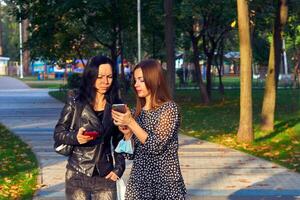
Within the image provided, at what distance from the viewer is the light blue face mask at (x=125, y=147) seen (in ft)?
15.4

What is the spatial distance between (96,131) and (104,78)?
0.36 meters

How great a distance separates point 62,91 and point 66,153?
124 ft

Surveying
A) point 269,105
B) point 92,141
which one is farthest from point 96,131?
point 269,105

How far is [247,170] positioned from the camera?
444 inches

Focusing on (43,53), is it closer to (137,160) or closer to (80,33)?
(80,33)

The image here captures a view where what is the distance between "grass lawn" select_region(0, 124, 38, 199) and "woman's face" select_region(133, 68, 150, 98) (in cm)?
464

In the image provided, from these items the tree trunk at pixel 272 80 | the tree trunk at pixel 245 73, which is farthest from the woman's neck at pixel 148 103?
the tree trunk at pixel 272 80

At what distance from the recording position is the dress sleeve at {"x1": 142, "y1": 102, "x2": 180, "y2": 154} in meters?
4.51

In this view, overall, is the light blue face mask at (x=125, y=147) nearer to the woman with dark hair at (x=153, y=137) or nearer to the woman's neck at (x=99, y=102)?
the woman with dark hair at (x=153, y=137)

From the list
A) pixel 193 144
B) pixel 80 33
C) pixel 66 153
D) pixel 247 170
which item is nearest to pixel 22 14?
pixel 80 33

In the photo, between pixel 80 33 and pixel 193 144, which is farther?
pixel 80 33

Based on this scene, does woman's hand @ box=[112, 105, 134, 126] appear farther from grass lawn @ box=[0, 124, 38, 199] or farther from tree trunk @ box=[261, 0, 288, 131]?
tree trunk @ box=[261, 0, 288, 131]

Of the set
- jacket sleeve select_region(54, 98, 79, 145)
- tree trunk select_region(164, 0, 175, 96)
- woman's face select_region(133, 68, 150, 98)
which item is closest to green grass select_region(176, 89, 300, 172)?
tree trunk select_region(164, 0, 175, 96)

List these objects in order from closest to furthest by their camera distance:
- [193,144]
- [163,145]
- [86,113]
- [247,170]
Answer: [163,145], [86,113], [247,170], [193,144]
